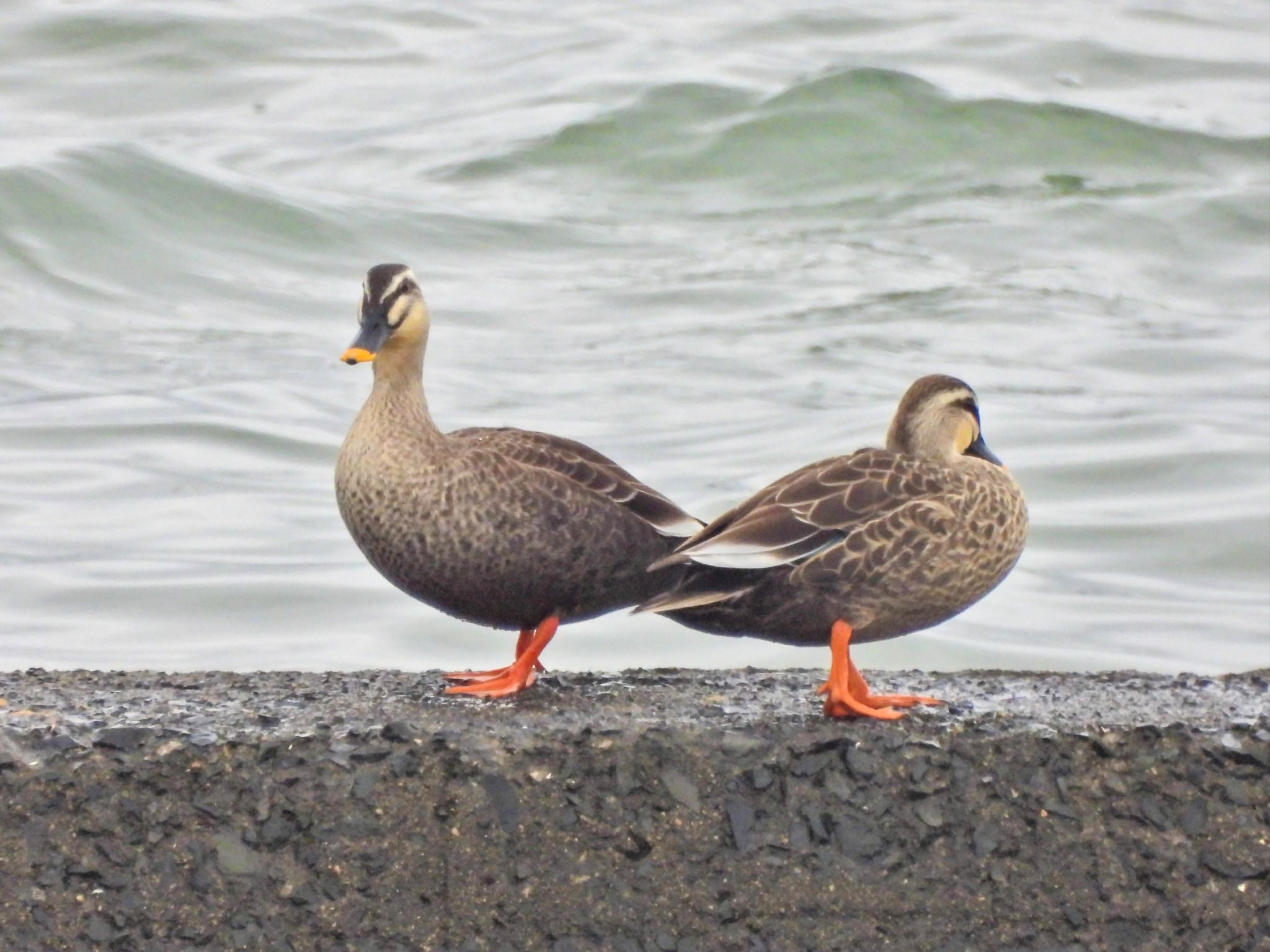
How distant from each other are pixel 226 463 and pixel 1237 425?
6.61 metres

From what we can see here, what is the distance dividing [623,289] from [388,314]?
11.6m

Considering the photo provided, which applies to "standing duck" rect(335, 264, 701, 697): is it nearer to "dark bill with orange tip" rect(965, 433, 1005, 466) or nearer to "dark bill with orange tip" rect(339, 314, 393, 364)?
"dark bill with orange tip" rect(339, 314, 393, 364)

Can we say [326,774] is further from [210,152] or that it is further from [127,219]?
[210,152]

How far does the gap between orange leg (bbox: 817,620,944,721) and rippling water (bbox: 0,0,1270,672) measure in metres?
5.10

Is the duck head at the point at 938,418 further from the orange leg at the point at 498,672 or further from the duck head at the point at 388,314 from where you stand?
the duck head at the point at 388,314

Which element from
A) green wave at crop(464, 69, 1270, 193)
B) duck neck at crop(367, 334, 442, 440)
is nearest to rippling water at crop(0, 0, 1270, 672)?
green wave at crop(464, 69, 1270, 193)

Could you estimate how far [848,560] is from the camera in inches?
179

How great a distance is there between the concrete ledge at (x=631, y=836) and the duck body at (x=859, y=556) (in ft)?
1.12

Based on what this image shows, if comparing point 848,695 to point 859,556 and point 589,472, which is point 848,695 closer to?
point 859,556

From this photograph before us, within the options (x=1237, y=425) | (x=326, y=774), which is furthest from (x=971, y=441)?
(x=1237, y=425)

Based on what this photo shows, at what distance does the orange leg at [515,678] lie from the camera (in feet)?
15.6

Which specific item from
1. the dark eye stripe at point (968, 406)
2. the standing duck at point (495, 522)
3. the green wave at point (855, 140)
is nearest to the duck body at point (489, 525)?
the standing duck at point (495, 522)

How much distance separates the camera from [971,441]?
520 cm

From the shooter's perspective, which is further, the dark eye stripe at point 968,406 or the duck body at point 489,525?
the dark eye stripe at point 968,406
